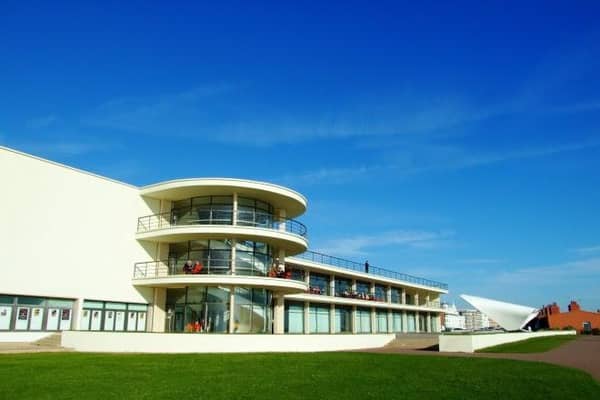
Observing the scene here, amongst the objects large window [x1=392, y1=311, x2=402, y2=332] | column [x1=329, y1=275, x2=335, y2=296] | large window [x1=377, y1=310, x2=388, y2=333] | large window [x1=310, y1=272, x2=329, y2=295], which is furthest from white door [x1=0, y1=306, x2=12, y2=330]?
large window [x1=392, y1=311, x2=402, y2=332]

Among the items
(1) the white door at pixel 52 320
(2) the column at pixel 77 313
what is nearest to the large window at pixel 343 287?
(2) the column at pixel 77 313

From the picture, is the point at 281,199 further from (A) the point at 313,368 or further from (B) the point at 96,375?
(B) the point at 96,375

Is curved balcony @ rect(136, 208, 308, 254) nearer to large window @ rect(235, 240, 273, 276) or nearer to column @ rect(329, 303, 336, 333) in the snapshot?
large window @ rect(235, 240, 273, 276)

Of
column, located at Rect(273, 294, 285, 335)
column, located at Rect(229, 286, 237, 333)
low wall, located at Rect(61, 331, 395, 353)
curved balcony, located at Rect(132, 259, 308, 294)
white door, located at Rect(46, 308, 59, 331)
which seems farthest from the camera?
column, located at Rect(273, 294, 285, 335)

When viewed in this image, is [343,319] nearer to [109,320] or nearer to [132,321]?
[132,321]

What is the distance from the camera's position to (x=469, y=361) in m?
20.7

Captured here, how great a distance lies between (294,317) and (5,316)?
823 inches

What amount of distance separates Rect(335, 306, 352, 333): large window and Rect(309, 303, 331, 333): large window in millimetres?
1374

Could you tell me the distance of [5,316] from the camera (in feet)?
81.9

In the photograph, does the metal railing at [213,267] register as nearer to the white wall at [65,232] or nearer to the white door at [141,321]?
the white wall at [65,232]

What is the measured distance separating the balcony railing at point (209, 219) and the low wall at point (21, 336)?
7.68 meters

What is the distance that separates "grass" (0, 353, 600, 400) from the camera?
12.3m

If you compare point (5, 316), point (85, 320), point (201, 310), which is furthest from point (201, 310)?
point (5, 316)

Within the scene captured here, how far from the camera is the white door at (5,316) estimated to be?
978 inches
